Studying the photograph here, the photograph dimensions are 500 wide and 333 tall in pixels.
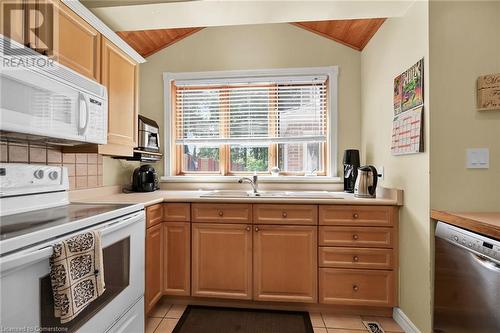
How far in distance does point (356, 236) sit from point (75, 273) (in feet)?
5.61

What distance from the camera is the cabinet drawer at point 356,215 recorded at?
1836mm

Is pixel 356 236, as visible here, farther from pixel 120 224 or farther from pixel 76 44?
pixel 76 44

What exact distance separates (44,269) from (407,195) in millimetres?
1997

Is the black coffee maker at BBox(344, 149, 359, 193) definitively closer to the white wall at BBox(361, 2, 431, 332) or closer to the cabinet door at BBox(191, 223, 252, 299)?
the white wall at BBox(361, 2, 431, 332)

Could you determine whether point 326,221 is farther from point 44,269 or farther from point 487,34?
point 44,269

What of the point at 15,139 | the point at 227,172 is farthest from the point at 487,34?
the point at 15,139

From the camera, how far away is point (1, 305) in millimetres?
741

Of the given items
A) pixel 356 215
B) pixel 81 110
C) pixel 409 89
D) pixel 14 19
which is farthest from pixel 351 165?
pixel 14 19

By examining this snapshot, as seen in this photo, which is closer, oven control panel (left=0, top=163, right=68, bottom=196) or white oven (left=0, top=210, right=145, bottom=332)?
white oven (left=0, top=210, right=145, bottom=332)

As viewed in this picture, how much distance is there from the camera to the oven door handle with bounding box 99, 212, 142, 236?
1.17 metres

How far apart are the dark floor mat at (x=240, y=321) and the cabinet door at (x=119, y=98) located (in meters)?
1.33

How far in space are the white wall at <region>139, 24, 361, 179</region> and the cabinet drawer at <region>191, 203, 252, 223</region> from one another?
1.01 m

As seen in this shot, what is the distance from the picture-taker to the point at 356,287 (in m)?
1.86

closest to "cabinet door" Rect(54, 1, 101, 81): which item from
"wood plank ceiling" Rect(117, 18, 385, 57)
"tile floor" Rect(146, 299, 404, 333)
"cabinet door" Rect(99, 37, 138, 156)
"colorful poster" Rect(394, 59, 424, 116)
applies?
"cabinet door" Rect(99, 37, 138, 156)
